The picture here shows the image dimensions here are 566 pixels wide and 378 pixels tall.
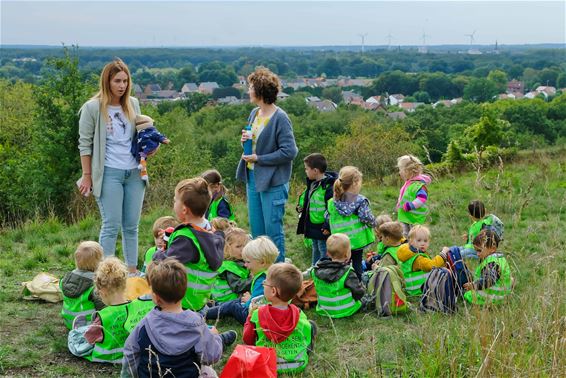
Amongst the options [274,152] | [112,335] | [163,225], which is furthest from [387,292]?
[112,335]

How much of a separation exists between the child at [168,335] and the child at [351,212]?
253cm

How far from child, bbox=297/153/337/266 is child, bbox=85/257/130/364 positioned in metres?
2.38

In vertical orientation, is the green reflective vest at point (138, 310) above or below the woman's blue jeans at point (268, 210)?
below

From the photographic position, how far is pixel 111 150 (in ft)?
18.0

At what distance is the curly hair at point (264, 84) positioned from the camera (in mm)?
5719

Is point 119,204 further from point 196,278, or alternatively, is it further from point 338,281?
point 338,281

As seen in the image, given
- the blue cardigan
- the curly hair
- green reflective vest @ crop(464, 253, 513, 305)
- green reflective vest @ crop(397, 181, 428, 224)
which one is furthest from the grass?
the curly hair

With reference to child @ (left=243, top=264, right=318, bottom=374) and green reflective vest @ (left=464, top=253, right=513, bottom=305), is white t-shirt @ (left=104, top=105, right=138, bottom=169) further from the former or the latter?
green reflective vest @ (left=464, top=253, right=513, bottom=305)

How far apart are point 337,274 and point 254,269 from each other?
66cm

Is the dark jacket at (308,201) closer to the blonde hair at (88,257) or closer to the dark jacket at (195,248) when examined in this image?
the dark jacket at (195,248)

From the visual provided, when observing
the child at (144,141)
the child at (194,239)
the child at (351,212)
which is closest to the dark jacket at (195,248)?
the child at (194,239)

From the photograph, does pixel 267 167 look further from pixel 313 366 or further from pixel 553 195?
pixel 553 195

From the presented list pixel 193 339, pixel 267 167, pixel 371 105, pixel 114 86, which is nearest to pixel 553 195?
pixel 267 167

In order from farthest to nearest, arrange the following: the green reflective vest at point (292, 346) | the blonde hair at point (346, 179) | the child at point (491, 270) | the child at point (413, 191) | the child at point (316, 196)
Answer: the child at point (413, 191) < the child at point (316, 196) < the blonde hair at point (346, 179) < the child at point (491, 270) < the green reflective vest at point (292, 346)
